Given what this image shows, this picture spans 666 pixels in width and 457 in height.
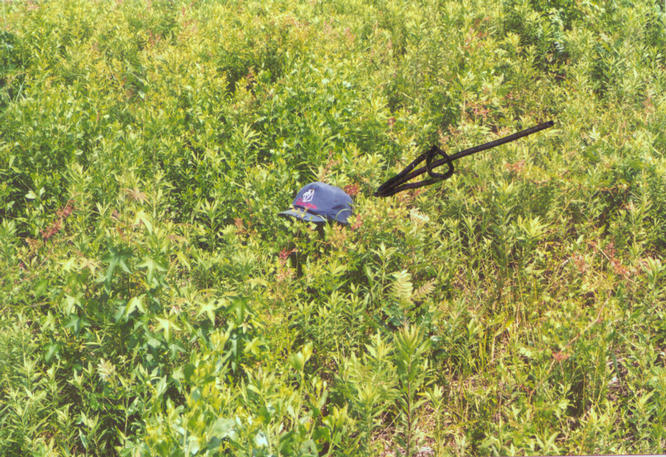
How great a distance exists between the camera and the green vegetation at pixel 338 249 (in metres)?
2.48

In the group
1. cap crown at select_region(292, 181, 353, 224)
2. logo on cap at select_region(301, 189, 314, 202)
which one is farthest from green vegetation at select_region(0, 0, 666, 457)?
logo on cap at select_region(301, 189, 314, 202)

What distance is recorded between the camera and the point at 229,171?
405 centimetres

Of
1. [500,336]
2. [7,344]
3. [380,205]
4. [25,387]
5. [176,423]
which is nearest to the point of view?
[176,423]

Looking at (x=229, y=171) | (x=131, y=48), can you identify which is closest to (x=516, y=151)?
(x=229, y=171)

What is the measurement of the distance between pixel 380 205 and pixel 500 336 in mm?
1026

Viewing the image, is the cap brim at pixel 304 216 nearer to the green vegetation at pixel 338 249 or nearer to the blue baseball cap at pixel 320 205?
the blue baseball cap at pixel 320 205

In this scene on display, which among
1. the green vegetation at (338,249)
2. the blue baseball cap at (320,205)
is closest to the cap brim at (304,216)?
the blue baseball cap at (320,205)

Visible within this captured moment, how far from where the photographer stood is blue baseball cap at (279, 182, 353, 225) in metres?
3.44

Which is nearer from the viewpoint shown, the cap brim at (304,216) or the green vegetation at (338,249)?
the green vegetation at (338,249)

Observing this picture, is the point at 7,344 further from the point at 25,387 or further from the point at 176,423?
the point at 176,423

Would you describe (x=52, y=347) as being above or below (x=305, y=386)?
above

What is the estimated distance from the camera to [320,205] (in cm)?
Answer: 346

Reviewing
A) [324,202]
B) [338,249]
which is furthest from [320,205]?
[338,249]

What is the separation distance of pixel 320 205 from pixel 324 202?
1.3 inches
